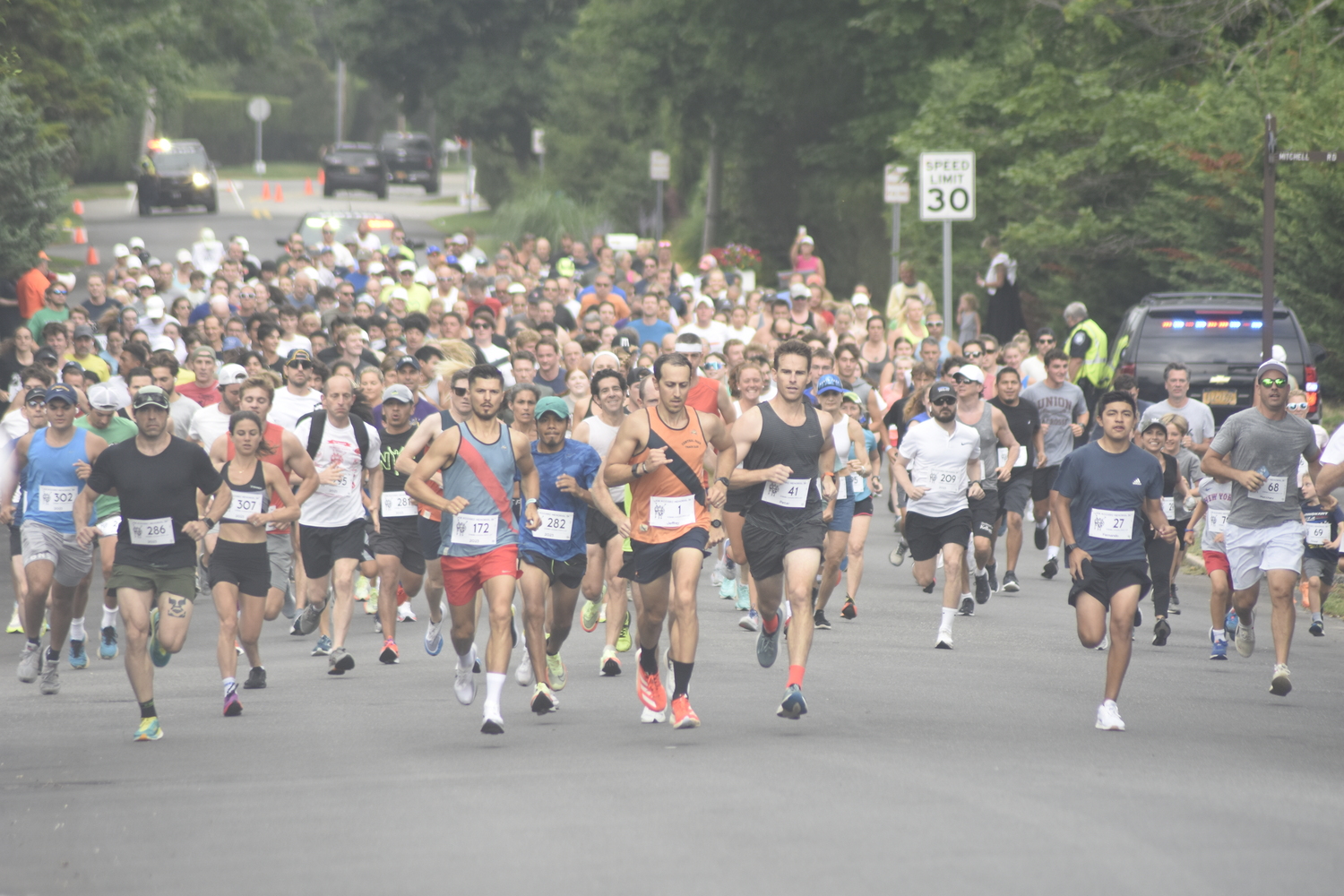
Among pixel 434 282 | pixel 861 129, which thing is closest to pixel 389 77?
pixel 861 129

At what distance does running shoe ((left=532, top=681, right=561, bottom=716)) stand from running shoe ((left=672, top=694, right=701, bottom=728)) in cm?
89

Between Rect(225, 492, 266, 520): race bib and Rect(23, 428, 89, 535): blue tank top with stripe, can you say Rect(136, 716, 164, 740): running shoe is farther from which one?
Rect(23, 428, 89, 535): blue tank top with stripe

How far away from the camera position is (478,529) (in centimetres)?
1003

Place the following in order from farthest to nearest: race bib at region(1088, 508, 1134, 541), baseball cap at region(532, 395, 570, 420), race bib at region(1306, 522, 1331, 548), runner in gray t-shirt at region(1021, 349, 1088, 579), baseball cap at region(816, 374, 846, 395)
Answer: runner in gray t-shirt at region(1021, 349, 1088, 579), race bib at region(1306, 522, 1331, 548), baseball cap at region(816, 374, 846, 395), baseball cap at region(532, 395, 570, 420), race bib at region(1088, 508, 1134, 541)

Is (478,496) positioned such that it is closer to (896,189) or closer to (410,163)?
(896,189)

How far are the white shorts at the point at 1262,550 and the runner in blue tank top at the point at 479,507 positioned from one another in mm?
4301

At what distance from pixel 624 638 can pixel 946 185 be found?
11.1 meters

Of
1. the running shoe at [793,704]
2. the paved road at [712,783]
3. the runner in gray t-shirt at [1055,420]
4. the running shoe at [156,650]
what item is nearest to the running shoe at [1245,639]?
the paved road at [712,783]

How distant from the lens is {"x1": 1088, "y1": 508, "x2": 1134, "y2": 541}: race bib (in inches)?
403

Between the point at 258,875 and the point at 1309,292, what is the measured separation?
61.6 feet

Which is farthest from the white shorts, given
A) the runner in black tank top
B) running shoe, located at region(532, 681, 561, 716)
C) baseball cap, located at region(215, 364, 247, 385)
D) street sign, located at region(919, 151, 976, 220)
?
street sign, located at region(919, 151, 976, 220)

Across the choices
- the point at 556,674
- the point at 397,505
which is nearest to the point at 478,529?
the point at 556,674

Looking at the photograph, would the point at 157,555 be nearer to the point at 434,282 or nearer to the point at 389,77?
the point at 434,282

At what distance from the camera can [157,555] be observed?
1016 centimetres
